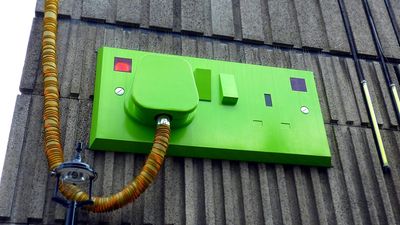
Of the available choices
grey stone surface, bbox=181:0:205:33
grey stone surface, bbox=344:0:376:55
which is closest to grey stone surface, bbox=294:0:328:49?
grey stone surface, bbox=344:0:376:55

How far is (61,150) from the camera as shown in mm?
2240

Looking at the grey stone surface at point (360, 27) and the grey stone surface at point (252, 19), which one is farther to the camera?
the grey stone surface at point (360, 27)

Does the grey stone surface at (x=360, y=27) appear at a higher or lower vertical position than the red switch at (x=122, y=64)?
higher

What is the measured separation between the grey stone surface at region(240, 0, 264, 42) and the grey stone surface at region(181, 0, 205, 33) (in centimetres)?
26

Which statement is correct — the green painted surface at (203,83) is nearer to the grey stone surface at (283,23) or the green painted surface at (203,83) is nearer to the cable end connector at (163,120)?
the cable end connector at (163,120)

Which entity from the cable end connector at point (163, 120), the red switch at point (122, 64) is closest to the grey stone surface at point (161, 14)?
the red switch at point (122, 64)

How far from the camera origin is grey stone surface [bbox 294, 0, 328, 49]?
3.16 meters

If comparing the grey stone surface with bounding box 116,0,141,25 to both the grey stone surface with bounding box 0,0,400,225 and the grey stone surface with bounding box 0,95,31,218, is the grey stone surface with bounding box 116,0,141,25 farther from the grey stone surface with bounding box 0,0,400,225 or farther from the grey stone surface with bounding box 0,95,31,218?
the grey stone surface with bounding box 0,95,31,218

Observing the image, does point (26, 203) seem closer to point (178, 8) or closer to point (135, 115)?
point (135, 115)

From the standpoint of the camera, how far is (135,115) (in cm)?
235

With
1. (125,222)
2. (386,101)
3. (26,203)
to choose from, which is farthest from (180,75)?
(386,101)

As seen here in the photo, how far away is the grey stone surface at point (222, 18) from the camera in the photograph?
3020 millimetres

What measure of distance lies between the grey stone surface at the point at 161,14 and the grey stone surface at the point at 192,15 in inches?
3.1

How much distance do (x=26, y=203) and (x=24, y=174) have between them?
0.14 metres
